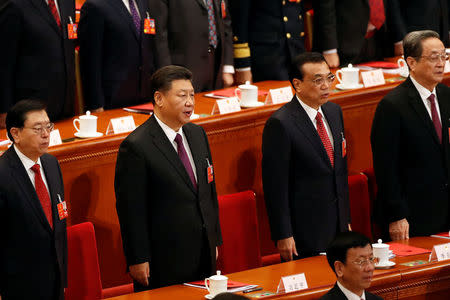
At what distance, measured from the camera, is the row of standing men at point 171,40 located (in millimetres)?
4461

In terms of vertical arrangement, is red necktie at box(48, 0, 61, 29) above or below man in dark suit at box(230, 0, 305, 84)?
above

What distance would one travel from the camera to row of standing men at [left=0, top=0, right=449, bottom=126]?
4461 millimetres

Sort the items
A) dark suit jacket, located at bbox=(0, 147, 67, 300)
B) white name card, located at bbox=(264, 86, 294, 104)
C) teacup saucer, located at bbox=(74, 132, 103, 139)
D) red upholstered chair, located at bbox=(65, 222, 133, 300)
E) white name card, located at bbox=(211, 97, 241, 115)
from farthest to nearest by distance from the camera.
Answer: white name card, located at bbox=(264, 86, 294, 104) < white name card, located at bbox=(211, 97, 241, 115) < teacup saucer, located at bbox=(74, 132, 103, 139) < red upholstered chair, located at bbox=(65, 222, 133, 300) < dark suit jacket, located at bbox=(0, 147, 67, 300)

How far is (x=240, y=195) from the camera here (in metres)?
4.26

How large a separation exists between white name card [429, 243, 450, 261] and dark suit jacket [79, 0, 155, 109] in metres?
1.86

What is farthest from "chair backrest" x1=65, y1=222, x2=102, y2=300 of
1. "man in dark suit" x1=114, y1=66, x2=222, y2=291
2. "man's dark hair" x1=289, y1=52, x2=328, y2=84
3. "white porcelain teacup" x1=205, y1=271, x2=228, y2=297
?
"man's dark hair" x1=289, y1=52, x2=328, y2=84

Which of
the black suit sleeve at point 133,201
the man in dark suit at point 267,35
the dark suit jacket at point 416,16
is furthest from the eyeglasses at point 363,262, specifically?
the dark suit jacket at point 416,16

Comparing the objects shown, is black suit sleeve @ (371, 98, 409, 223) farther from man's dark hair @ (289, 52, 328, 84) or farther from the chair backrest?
the chair backrest

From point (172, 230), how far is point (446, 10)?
2.93m

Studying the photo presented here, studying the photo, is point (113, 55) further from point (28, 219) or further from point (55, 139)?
point (28, 219)

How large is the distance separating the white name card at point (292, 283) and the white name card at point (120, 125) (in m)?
1.21

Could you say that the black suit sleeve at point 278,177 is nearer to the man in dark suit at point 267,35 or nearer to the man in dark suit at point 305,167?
the man in dark suit at point 305,167

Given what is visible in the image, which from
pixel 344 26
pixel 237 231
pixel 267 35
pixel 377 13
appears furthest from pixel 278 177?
A: pixel 377 13

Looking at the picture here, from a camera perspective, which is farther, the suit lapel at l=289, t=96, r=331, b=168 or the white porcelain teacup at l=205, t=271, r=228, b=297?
the suit lapel at l=289, t=96, r=331, b=168
